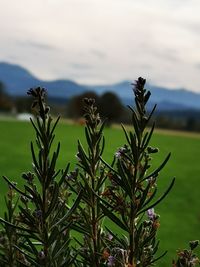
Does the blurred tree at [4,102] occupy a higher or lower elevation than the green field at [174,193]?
higher

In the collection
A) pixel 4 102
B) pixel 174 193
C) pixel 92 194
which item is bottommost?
pixel 174 193

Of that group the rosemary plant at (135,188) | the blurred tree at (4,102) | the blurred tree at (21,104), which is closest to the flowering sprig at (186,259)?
the rosemary plant at (135,188)

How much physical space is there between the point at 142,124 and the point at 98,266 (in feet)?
1.74

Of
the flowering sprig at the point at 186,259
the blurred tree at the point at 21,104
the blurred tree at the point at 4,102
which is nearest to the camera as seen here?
the flowering sprig at the point at 186,259

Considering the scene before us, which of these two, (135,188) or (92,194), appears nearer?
(135,188)

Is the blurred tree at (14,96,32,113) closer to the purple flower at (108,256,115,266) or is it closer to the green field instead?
the green field

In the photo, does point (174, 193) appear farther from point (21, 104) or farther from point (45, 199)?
point (21, 104)

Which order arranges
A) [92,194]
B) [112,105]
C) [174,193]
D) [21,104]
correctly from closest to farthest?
[92,194] < [174,193] < [112,105] < [21,104]

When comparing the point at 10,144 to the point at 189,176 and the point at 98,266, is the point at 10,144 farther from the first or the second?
the point at 98,266

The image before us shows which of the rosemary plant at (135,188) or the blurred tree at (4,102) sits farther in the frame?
the blurred tree at (4,102)

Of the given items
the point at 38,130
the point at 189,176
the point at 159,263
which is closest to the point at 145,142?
the point at 38,130

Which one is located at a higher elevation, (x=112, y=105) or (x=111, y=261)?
(x=112, y=105)

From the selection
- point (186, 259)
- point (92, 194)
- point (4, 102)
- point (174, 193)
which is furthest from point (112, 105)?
point (186, 259)

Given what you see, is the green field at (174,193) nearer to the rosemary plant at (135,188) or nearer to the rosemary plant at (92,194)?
the rosemary plant at (92,194)
